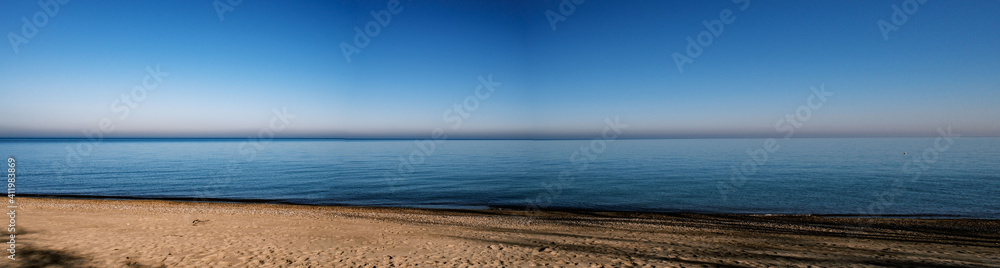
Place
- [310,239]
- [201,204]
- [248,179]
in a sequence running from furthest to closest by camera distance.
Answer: [248,179] < [201,204] < [310,239]

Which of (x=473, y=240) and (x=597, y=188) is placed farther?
(x=597, y=188)

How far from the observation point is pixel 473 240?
16.1 metres

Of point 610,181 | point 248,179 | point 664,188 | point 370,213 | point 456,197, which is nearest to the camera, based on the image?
point 370,213

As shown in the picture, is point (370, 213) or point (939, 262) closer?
point (939, 262)

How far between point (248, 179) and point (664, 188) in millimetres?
40518

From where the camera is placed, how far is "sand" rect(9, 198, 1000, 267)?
41.9ft

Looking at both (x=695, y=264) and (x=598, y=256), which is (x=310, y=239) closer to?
(x=598, y=256)

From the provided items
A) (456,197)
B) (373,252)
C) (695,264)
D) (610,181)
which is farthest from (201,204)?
(610,181)

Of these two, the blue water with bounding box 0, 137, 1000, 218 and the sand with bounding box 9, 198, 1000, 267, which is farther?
the blue water with bounding box 0, 137, 1000, 218

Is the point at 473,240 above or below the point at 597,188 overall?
above

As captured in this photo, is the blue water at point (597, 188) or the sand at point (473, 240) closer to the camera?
the sand at point (473, 240)

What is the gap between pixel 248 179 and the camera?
44.5m

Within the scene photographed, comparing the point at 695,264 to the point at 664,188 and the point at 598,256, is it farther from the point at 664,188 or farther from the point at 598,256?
the point at 664,188

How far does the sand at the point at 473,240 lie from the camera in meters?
12.8
